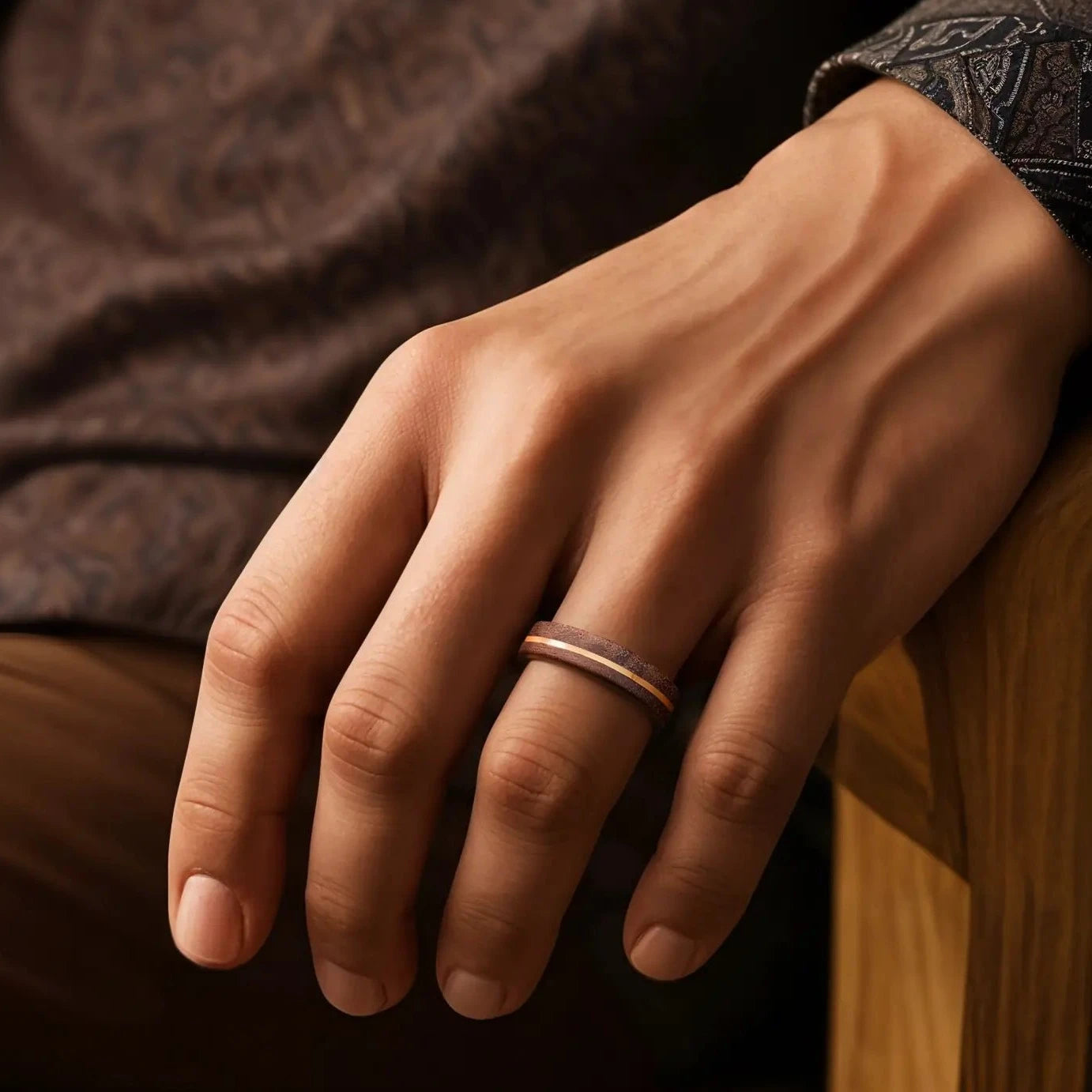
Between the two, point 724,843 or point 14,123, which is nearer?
point 724,843

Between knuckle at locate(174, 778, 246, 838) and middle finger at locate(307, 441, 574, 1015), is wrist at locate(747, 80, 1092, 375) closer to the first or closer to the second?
middle finger at locate(307, 441, 574, 1015)

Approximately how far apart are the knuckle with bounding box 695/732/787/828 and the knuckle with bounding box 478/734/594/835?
0.14 ft

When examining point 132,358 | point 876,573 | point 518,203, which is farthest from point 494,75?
point 876,573

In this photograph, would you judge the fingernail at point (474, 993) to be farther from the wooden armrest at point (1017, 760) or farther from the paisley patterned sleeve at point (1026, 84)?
the paisley patterned sleeve at point (1026, 84)

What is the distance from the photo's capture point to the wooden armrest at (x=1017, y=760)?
0.45m

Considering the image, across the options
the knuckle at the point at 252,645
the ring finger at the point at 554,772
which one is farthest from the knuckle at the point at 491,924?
the knuckle at the point at 252,645

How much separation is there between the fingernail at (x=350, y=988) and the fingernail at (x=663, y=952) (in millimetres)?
98

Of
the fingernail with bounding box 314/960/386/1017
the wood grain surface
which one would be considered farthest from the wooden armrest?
the fingernail with bounding box 314/960/386/1017

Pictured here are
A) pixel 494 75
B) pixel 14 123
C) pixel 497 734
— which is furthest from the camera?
pixel 14 123

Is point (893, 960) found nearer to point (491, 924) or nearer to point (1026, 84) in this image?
point (491, 924)

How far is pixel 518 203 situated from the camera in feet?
2.30

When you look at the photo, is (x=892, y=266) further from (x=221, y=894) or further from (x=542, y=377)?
(x=221, y=894)

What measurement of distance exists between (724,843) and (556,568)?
119mm

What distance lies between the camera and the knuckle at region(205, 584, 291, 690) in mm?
439
